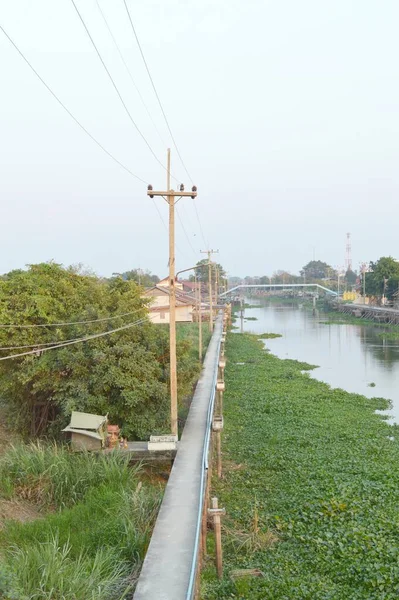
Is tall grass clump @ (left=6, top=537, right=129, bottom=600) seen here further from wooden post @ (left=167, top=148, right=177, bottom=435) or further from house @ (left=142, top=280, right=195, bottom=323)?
house @ (left=142, top=280, right=195, bottom=323)

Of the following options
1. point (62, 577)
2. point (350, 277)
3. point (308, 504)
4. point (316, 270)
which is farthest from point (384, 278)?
point (316, 270)

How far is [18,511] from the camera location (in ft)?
26.3

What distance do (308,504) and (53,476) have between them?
4101 mm

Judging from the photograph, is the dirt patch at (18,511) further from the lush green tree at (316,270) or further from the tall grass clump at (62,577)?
the lush green tree at (316,270)

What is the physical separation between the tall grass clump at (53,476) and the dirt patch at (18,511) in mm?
187

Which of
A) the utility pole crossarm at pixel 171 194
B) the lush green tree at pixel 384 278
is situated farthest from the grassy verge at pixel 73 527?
the lush green tree at pixel 384 278

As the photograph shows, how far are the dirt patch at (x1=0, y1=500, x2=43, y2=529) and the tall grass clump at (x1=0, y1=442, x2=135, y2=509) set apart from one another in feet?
0.61

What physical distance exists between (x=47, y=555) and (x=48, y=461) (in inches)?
139

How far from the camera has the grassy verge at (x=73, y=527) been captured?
17.8 ft

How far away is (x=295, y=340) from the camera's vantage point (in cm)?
4388

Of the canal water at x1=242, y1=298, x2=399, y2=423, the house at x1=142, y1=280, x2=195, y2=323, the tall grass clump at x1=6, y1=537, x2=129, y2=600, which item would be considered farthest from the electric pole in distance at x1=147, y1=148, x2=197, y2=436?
the house at x1=142, y1=280, x2=195, y2=323

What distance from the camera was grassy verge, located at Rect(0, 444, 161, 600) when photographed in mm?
5418

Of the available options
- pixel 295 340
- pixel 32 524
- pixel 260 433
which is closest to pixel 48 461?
pixel 32 524

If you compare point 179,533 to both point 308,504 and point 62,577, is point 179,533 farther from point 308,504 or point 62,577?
point 308,504
